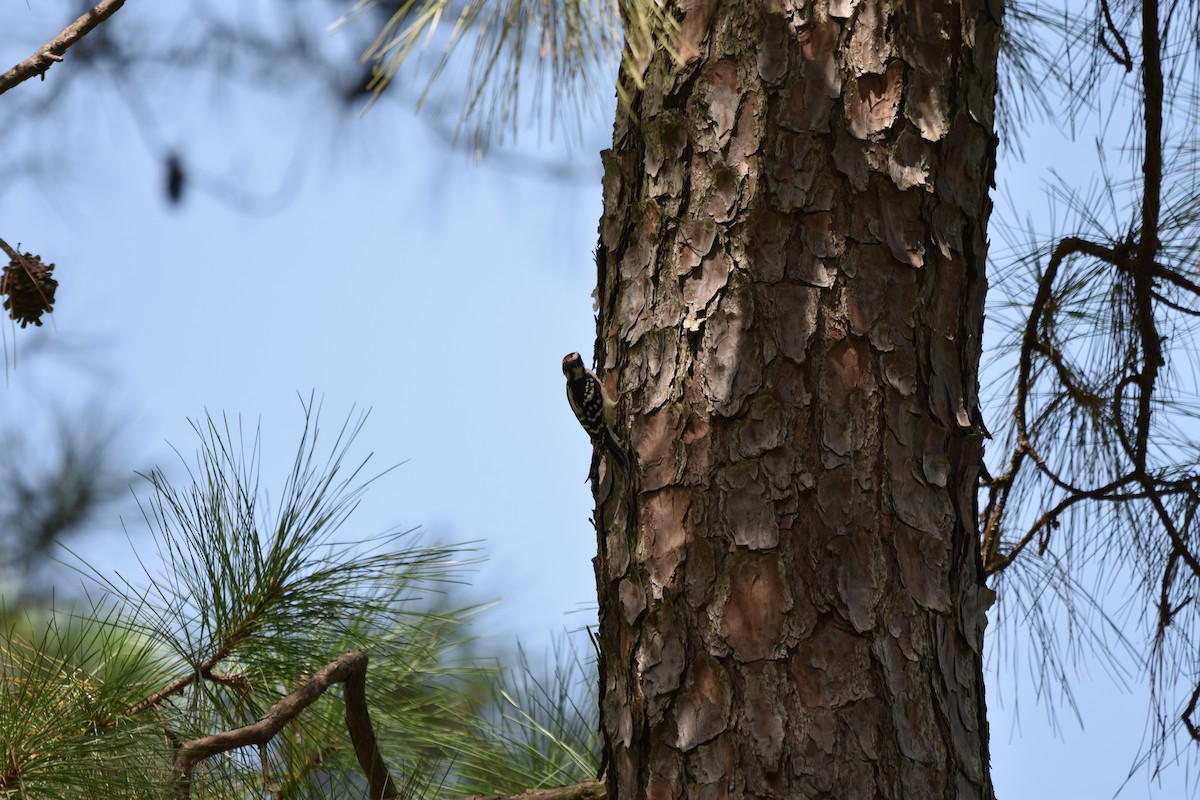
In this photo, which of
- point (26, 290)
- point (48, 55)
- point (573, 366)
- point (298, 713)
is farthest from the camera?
point (573, 366)

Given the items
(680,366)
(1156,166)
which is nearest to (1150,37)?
(1156,166)

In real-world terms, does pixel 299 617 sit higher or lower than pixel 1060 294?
lower

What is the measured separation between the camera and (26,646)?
1570 mm

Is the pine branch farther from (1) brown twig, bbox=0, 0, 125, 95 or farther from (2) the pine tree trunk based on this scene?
(1) brown twig, bbox=0, 0, 125, 95

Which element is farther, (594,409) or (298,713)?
(594,409)

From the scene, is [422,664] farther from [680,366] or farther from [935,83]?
[935,83]

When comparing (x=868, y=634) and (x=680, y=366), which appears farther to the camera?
(x=680, y=366)

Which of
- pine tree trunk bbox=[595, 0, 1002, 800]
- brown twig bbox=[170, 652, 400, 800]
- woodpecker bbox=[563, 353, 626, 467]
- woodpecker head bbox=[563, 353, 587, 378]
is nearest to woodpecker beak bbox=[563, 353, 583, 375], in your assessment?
woodpecker head bbox=[563, 353, 587, 378]

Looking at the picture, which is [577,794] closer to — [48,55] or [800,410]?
[800,410]

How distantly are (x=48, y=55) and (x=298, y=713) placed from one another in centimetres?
78

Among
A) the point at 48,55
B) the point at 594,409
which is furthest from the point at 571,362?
the point at 48,55

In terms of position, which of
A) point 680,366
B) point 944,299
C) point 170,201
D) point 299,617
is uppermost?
point 170,201

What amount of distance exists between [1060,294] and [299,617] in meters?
1.59

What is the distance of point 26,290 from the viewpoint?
144cm
